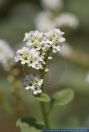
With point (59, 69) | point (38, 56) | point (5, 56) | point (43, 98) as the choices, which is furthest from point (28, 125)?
point (59, 69)

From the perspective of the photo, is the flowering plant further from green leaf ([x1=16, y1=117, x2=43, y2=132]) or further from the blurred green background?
the blurred green background

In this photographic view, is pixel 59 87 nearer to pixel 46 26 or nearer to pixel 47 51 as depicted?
pixel 46 26

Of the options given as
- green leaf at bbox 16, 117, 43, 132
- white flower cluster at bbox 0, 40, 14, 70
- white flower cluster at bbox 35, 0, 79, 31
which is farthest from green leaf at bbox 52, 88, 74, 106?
white flower cluster at bbox 35, 0, 79, 31

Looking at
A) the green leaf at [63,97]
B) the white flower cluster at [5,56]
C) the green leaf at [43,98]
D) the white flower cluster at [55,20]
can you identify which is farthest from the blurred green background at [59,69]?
the green leaf at [43,98]

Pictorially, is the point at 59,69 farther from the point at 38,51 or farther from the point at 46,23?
the point at 38,51

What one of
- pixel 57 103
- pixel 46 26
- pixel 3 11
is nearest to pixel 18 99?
pixel 57 103

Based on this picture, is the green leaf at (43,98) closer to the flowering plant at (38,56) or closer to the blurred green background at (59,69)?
the flowering plant at (38,56)
